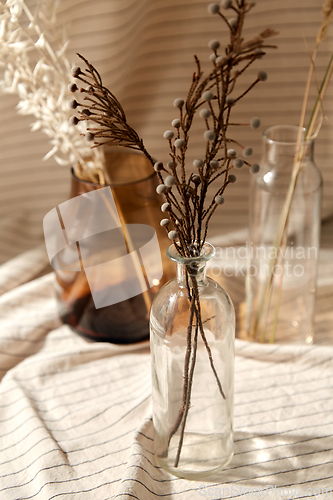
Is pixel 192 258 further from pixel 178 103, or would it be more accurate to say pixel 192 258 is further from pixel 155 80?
pixel 155 80

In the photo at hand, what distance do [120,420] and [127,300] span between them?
0.19m

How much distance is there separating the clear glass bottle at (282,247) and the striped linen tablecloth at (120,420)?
0.07m

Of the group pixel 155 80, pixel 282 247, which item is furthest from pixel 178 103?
pixel 155 80

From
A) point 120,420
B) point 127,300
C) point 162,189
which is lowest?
point 120,420

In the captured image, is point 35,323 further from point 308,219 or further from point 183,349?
point 308,219

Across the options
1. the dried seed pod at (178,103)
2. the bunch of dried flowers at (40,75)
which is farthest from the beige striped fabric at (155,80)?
the dried seed pod at (178,103)

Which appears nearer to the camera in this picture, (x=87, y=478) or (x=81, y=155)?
(x=87, y=478)

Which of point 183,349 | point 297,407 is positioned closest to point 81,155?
point 183,349

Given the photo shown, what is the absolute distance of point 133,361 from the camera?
88 centimetres

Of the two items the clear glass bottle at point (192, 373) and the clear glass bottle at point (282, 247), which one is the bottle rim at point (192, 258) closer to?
the clear glass bottle at point (192, 373)

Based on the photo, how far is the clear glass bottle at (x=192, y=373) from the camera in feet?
1.97

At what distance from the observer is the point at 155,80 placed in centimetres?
120

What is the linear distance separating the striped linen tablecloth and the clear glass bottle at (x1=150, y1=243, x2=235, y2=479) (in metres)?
0.03

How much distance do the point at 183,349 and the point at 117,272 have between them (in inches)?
10.2
